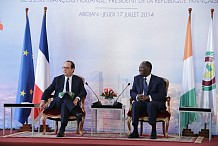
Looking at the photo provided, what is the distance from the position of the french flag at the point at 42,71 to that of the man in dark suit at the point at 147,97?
66.4 inches

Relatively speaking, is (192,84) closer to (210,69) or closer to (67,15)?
(210,69)

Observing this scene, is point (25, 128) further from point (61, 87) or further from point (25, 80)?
point (61, 87)

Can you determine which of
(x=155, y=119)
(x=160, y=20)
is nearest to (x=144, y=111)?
(x=155, y=119)

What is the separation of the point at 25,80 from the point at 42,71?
35 cm

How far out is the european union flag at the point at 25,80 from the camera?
8.54 meters

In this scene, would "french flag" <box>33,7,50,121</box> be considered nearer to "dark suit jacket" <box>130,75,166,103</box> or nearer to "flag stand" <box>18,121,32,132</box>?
"flag stand" <box>18,121,32,132</box>

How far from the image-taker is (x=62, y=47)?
8.84 m

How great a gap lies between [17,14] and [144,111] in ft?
10.3

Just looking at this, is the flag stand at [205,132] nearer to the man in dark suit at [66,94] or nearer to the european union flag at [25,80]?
the man in dark suit at [66,94]

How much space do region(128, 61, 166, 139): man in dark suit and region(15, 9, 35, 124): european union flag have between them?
196 cm

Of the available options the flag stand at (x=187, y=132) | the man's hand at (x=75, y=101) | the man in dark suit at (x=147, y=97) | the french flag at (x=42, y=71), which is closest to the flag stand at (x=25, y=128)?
the french flag at (x=42, y=71)

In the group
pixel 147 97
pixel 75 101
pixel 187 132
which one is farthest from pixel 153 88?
pixel 75 101

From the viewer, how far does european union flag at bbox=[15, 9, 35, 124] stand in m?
8.54

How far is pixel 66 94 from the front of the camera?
7.70 meters
